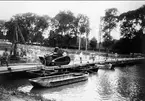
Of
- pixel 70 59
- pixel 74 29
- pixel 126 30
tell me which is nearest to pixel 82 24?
pixel 74 29

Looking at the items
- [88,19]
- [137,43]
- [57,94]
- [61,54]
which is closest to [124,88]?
[57,94]

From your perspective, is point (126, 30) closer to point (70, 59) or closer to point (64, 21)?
point (64, 21)

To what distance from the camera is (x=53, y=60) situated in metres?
31.4

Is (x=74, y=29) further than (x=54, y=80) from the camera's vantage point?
Yes

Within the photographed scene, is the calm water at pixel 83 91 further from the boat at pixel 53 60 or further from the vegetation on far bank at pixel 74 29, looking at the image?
the vegetation on far bank at pixel 74 29

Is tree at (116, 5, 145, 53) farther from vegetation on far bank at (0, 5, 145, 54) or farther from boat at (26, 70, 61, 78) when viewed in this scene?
boat at (26, 70, 61, 78)

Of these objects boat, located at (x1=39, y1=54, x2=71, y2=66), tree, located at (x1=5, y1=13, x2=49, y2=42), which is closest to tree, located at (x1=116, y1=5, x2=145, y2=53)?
tree, located at (x1=5, y1=13, x2=49, y2=42)

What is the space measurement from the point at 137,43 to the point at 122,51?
20.0ft

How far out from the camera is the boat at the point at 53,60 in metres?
30.7

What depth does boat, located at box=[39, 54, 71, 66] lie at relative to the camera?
3072 cm

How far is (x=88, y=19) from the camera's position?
83812 millimetres

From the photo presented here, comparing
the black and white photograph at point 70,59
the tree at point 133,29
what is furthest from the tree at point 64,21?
the tree at point 133,29

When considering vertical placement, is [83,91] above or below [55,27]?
below

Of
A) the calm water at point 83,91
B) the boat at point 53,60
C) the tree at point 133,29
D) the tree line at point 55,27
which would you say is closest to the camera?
the calm water at point 83,91
